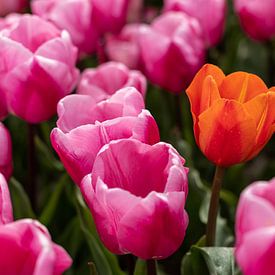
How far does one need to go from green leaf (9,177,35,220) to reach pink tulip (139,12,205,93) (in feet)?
0.77

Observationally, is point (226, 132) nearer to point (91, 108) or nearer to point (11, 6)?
point (91, 108)

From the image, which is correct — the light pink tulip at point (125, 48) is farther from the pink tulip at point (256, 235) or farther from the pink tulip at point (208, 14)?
the pink tulip at point (256, 235)

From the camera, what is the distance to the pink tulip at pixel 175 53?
91 cm

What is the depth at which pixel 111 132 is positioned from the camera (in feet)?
1.92

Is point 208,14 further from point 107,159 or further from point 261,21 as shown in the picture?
point 107,159

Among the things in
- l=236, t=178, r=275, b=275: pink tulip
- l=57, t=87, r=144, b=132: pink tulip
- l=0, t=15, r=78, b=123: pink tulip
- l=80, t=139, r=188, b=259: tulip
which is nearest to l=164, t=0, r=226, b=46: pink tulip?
l=0, t=15, r=78, b=123: pink tulip

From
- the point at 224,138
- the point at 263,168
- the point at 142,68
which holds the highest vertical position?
the point at 224,138

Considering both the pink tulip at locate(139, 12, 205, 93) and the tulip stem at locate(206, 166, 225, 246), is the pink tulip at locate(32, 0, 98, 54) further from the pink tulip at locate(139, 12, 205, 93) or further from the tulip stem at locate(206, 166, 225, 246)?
the tulip stem at locate(206, 166, 225, 246)

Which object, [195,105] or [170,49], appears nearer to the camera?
[195,105]

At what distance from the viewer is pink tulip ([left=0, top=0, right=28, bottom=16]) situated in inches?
48.4

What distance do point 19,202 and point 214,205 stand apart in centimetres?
26

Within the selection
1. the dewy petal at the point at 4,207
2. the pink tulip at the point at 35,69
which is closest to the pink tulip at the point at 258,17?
the pink tulip at the point at 35,69

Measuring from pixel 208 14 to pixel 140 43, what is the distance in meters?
0.11

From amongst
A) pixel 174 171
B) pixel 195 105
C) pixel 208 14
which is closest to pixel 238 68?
pixel 208 14
